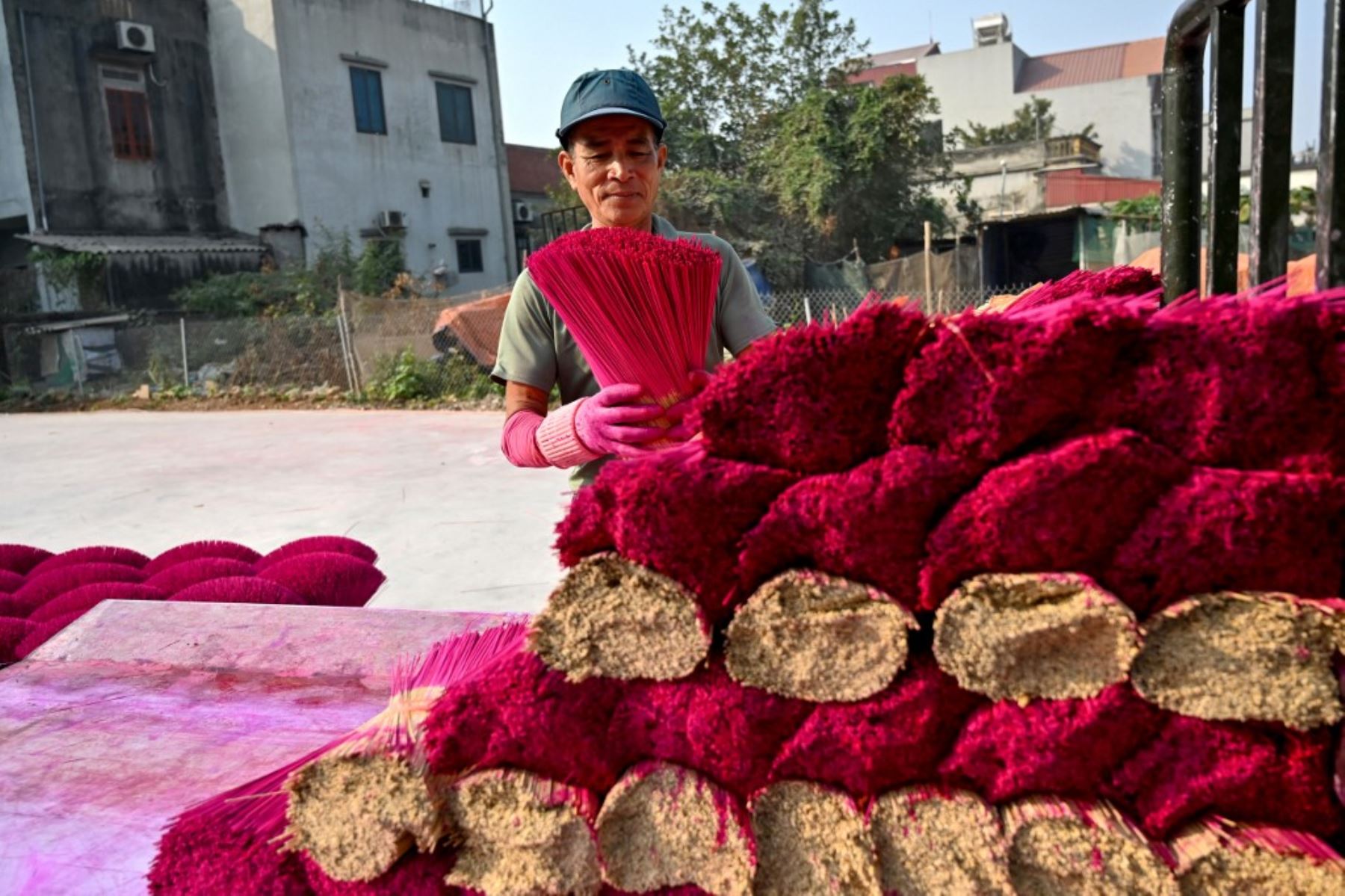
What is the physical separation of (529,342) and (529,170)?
2555 centimetres

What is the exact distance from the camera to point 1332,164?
2.83ft

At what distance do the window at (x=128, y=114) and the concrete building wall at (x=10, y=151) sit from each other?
4.99ft

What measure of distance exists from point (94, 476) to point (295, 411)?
4.46 m

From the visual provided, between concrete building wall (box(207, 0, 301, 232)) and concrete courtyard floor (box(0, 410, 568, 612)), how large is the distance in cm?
1006

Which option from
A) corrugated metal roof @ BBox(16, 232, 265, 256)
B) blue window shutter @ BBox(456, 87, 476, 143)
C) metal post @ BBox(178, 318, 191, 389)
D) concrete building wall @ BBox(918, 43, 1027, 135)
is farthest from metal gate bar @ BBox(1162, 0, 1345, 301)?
concrete building wall @ BBox(918, 43, 1027, 135)

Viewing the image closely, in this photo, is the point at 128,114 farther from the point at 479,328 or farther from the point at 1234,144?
the point at 1234,144

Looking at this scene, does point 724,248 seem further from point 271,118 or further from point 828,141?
point 271,118

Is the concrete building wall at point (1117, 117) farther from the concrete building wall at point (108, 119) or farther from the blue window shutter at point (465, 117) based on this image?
the concrete building wall at point (108, 119)

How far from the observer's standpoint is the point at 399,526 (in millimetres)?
5527

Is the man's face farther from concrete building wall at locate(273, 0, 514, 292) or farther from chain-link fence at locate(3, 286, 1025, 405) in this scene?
concrete building wall at locate(273, 0, 514, 292)

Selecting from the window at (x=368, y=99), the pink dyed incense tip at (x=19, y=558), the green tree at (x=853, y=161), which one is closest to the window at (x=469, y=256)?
the window at (x=368, y=99)

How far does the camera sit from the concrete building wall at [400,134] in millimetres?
18781

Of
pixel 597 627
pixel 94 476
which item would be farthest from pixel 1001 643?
pixel 94 476

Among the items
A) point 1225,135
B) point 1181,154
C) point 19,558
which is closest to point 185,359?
point 19,558
